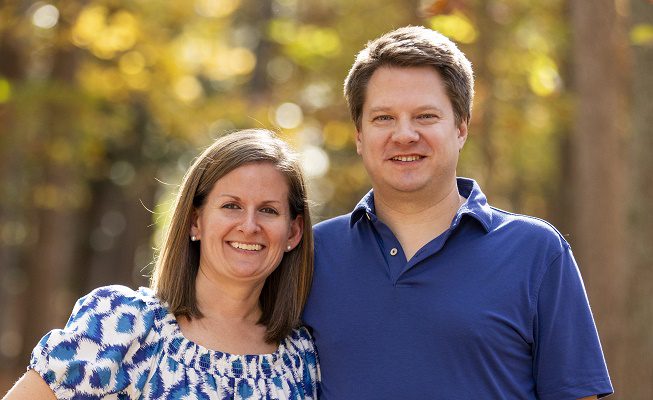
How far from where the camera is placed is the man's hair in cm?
386

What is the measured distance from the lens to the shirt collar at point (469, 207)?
3.82 meters

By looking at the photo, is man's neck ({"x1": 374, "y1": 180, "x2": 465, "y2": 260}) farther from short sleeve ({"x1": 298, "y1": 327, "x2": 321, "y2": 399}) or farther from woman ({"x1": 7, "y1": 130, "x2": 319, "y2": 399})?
short sleeve ({"x1": 298, "y1": 327, "x2": 321, "y2": 399})

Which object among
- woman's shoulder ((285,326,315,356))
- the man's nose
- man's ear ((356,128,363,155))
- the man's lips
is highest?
the man's nose

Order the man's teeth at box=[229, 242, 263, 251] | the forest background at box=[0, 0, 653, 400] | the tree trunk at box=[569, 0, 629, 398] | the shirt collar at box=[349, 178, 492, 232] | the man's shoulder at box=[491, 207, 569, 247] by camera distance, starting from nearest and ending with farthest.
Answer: the man's shoulder at box=[491, 207, 569, 247]
the shirt collar at box=[349, 178, 492, 232]
the man's teeth at box=[229, 242, 263, 251]
the forest background at box=[0, 0, 653, 400]
the tree trunk at box=[569, 0, 629, 398]

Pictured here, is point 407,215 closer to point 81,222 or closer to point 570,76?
point 570,76

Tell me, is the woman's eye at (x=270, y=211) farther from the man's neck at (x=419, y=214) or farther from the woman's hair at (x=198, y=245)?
the man's neck at (x=419, y=214)

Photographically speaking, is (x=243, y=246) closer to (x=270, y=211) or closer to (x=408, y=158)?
(x=270, y=211)

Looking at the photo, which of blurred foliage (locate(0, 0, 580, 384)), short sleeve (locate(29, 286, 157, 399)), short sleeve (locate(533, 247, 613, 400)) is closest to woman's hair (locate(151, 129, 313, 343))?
short sleeve (locate(29, 286, 157, 399))

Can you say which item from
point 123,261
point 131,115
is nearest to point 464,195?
point 131,115

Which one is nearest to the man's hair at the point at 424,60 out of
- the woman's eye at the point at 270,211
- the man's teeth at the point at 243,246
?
the woman's eye at the point at 270,211

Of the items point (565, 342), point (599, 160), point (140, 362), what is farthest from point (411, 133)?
point (599, 160)

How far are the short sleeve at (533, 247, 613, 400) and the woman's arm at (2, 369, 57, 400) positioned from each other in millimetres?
1843

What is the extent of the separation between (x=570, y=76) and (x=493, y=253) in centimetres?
1251

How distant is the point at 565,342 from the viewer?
358 centimetres
